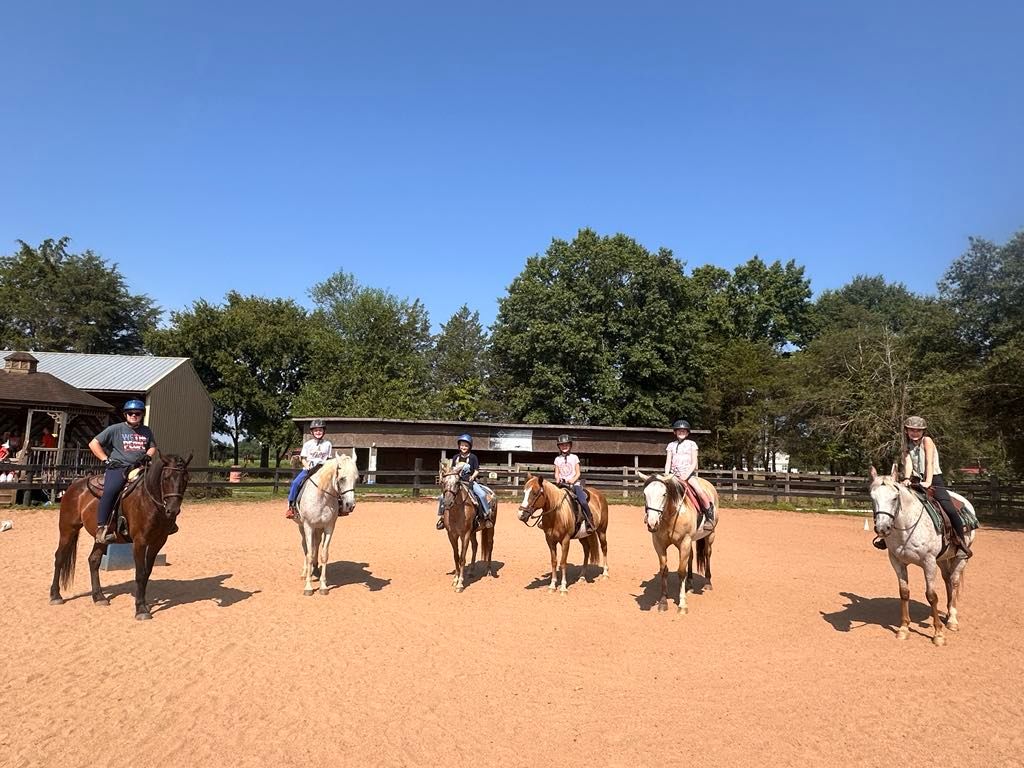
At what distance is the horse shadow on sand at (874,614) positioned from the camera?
810cm

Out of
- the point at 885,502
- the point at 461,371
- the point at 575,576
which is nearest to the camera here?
the point at 885,502

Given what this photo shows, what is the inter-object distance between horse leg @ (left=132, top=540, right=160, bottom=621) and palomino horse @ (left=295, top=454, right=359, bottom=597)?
2.13 metres

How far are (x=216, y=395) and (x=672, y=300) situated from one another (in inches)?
1286

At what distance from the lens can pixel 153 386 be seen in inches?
1044

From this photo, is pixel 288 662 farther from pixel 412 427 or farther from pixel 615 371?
pixel 615 371

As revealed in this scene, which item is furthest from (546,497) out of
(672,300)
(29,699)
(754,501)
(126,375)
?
(672,300)

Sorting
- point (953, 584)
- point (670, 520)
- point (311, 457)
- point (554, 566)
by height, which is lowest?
point (554, 566)

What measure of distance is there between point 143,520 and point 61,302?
4762 cm

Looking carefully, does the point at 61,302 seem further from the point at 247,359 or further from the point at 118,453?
the point at 118,453

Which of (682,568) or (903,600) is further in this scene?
(682,568)

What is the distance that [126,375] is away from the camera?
27.7 m

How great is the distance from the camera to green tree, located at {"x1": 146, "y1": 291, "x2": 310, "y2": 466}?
143 feet

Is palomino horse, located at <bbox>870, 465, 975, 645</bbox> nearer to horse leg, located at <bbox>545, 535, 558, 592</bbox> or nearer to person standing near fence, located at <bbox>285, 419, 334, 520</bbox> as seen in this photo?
horse leg, located at <bbox>545, 535, 558, 592</bbox>

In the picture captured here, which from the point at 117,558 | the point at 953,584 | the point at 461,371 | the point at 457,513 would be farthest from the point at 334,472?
the point at 461,371
